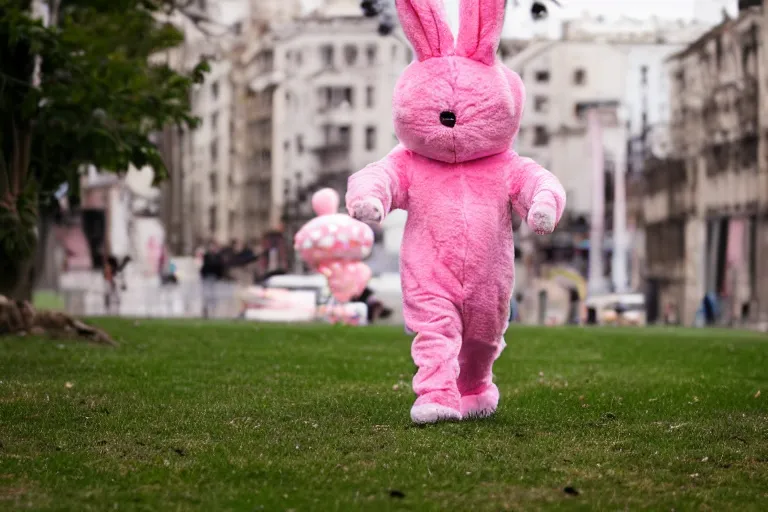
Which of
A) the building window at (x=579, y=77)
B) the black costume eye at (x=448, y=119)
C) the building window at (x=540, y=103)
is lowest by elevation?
the black costume eye at (x=448, y=119)

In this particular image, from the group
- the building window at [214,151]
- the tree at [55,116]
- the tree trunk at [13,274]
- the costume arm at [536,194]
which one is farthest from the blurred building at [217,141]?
the costume arm at [536,194]

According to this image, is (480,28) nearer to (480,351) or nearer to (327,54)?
(480,351)

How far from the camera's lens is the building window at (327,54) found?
40844 mm

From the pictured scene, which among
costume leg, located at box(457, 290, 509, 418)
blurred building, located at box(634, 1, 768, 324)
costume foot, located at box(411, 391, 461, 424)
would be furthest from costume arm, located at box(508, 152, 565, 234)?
blurred building, located at box(634, 1, 768, 324)

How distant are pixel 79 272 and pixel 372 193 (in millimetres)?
33465

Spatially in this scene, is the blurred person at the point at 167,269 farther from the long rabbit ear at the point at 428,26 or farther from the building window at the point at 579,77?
the long rabbit ear at the point at 428,26

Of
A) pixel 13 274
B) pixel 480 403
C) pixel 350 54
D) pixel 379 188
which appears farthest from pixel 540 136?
pixel 379 188

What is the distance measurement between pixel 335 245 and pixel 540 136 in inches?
829

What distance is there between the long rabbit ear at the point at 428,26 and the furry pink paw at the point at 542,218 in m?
1.19

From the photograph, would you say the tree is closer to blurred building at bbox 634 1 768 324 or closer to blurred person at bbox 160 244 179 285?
blurred person at bbox 160 244 179 285

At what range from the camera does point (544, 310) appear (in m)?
32.4

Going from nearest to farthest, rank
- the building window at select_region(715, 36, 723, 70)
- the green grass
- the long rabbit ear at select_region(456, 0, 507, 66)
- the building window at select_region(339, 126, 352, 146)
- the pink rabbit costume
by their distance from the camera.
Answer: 1. the pink rabbit costume
2. the long rabbit ear at select_region(456, 0, 507, 66)
3. the green grass
4. the building window at select_region(715, 36, 723, 70)
5. the building window at select_region(339, 126, 352, 146)

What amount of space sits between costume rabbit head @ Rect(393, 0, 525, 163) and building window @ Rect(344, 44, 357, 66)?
33348mm

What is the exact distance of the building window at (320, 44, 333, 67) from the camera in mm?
40844
